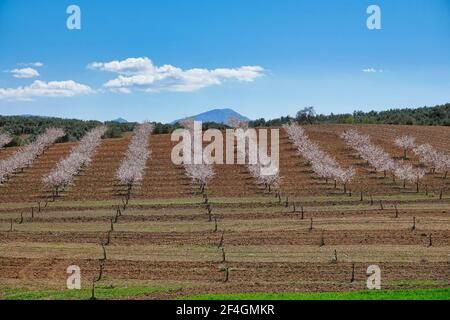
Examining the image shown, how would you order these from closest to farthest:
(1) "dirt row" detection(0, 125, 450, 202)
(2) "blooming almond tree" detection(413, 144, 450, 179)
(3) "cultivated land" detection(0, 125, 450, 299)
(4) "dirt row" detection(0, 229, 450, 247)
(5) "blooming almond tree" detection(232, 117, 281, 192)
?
(3) "cultivated land" detection(0, 125, 450, 299) → (4) "dirt row" detection(0, 229, 450, 247) → (1) "dirt row" detection(0, 125, 450, 202) → (5) "blooming almond tree" detection(232, 117, 281, 192) → (2) "blooming almond tree" detection(413, 144, 450, 179)

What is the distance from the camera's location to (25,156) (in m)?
88.0

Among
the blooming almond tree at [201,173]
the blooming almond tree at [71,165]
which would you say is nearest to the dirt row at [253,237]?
the blooming almond tree at [201,173]

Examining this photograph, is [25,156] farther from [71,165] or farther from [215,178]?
[215,178]

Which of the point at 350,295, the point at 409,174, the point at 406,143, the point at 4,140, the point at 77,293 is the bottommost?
the point at 77,293

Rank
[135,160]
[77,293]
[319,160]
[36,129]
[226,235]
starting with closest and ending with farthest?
[77,293] < [226,235] < [319,160] < [135,160] < [36,129]

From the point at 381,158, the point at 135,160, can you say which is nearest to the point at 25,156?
the point at 135,160

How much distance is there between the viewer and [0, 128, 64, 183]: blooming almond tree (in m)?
78.9

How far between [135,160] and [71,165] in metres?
9.54

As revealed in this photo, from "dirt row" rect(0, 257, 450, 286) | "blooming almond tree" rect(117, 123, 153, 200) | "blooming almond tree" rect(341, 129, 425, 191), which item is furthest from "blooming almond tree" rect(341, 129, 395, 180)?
"dirt row" rect(0, 257, 450, 286)

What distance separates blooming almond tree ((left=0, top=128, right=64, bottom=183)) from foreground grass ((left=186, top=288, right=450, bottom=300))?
181ft

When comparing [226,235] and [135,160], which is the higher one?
[135,160]

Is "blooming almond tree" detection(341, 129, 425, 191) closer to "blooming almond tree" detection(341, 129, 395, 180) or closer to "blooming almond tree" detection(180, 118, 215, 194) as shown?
"blooming almond tree" detection(341, 129, 395, 180)

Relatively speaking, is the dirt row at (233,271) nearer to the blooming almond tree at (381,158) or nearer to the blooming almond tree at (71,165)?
the blooming almond tree at (381,158)
